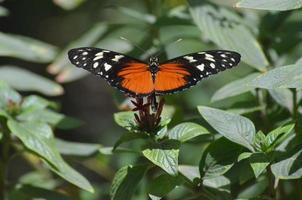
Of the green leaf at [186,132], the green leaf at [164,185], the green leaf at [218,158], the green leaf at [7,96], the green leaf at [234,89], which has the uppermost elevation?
the green leaf at [234,89]

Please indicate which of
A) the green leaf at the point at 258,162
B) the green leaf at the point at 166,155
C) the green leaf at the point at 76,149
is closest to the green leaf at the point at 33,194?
the green leaf at the point at 76,149

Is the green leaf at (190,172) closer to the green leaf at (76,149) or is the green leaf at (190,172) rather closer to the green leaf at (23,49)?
the green leaf at (76,149)

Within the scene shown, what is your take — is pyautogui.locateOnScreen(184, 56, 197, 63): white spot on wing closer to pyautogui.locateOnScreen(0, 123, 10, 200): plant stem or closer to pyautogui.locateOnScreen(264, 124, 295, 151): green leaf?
pyautogui.locateOnScreen(264, 124, 295, 151): green leaf

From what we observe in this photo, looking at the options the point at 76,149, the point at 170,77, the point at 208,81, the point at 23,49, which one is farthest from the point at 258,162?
the point at 208,81

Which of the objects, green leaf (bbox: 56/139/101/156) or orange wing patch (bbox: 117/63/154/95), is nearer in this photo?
orange wing patch (bbox: 117/63/154/95)

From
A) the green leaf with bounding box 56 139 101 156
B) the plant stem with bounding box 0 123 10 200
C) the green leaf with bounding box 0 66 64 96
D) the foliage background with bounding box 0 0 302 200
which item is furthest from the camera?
the green leaf with bounding box 0 66 64 96

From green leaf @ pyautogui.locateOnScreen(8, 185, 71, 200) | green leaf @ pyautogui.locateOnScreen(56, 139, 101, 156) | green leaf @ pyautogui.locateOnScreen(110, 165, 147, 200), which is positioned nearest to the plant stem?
green leaf @ pyautogui.locateOnScreen(8, 185, 71, 200)

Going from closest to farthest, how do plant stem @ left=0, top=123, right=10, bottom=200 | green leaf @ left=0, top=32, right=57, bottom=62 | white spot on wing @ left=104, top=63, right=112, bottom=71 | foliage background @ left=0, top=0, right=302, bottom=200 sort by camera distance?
1. foliage background @ left=0, top=0, right=302, bottom=200
2. white spot on wing @ left=104, top=63, right=112, bottom=71
3. plant stem @ left=0, top=123, right=10, bottom=200
4. green leaf @ left=0, top=32, right=57, bottom=62

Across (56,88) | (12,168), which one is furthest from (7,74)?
(12,168)
